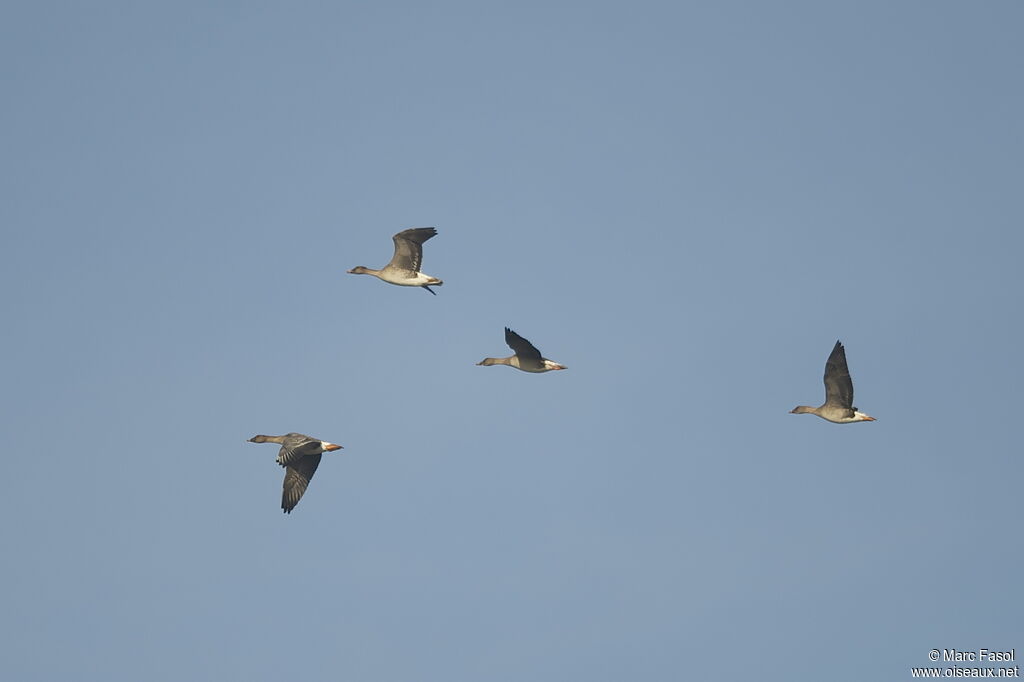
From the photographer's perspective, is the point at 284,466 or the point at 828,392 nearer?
the point at 284,466

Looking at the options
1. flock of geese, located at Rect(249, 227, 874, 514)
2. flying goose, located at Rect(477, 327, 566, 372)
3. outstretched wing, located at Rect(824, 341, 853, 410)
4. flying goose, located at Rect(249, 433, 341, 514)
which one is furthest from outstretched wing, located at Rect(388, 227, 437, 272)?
outstretched wing, located at Rect(824, 341, 853, 410)

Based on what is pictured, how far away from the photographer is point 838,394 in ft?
162

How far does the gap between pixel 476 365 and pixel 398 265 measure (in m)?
4.50

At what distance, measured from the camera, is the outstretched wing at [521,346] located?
47.8 metres

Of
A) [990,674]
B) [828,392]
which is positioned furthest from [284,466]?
[990,674]

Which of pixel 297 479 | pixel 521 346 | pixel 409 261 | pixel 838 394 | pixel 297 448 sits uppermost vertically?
pixel 409 261

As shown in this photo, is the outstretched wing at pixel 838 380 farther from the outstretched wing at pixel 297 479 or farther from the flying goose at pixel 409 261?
the outstretched wing at pixel 297 479

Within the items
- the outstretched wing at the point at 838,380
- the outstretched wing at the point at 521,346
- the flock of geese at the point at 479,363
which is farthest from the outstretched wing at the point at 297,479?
the outstretched wing at the point at 838,380

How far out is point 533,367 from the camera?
50.2 m

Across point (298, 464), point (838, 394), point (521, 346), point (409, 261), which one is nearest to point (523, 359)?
point (521, 346)

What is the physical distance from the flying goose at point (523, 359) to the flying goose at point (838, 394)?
850cm

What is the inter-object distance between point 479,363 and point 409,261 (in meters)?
4.55

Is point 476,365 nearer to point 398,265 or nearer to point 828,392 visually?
point 398,265

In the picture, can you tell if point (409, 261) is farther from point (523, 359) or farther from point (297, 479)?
point (297, 479)
